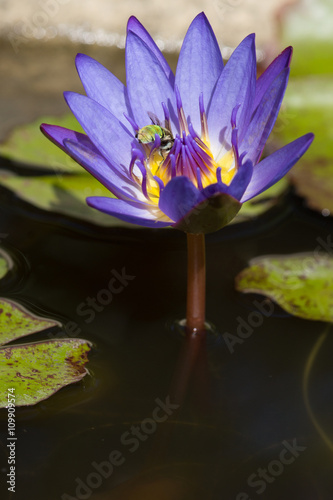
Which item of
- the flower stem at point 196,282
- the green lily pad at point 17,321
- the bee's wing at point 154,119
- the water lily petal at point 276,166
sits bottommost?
the green lily pad at point 17,321

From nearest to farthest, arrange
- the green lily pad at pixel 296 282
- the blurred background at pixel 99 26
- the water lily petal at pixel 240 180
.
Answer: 1. the water lily petal at pixel 240 180
2. the green lily pad at pixel 296 282
3. the blurred background at pixel 99 26

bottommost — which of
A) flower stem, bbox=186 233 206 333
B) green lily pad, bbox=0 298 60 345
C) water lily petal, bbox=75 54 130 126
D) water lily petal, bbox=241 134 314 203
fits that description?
green lily pad, bbox=0 298 60 345

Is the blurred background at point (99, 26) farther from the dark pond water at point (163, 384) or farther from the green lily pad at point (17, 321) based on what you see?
the green lily pad at point (17, 321)

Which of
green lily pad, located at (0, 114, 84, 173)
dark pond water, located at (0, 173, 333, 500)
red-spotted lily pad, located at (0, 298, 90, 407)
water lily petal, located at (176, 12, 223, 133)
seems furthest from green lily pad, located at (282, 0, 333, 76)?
red-spotted lily pad, located at (0, 298, 90, 407)

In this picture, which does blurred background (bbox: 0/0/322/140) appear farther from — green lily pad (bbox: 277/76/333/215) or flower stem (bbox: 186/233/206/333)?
flower stem (bbox: 186/233/206/333)

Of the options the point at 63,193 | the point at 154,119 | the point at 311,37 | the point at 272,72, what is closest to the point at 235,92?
the point at 272,72

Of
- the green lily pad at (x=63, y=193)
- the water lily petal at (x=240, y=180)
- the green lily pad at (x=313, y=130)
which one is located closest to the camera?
the water lily petal at (x=240, y=180)

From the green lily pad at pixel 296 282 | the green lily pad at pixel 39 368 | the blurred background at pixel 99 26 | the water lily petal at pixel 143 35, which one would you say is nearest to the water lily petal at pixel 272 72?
the water lily petal at pixel 143 35
